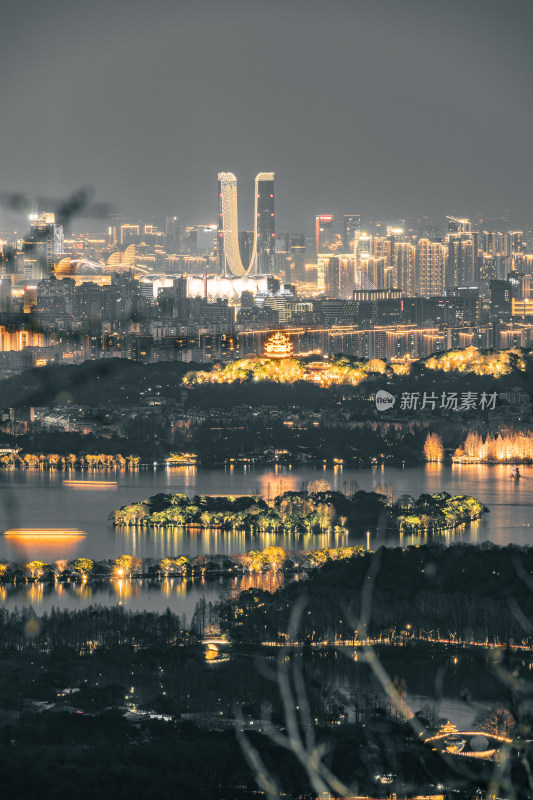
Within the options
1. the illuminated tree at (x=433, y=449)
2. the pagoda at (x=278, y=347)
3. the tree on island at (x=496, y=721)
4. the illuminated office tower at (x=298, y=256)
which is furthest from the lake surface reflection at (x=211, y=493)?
the illuminated office tower at (x=298, y=256)

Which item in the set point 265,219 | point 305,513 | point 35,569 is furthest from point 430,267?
point 35,569

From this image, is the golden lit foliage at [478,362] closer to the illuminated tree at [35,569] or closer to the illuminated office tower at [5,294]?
the illuminated tree at [35,569]

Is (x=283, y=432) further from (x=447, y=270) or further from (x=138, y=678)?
(x=447, y=270)

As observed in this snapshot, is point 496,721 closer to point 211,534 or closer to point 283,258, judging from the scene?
point 211,534

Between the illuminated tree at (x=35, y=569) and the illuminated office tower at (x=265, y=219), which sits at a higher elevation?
the illuminated office tower at (x=265, y=219)

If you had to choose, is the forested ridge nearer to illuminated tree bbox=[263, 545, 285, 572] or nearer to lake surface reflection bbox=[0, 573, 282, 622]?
lake surface reflection bbox=[0, 573, 282, 622]

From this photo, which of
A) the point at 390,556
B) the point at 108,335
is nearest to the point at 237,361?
the point at 390,556

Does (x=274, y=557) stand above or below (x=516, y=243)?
below
